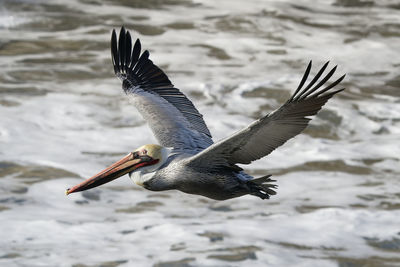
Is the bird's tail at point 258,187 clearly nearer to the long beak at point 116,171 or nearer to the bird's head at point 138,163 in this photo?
the bird's head at point 138,163

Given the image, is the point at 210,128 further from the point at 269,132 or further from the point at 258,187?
the point at 269,132

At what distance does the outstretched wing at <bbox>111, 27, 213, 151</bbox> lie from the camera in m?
9.51

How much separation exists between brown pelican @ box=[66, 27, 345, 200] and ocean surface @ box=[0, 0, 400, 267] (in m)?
9.93

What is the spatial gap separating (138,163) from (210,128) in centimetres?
1793

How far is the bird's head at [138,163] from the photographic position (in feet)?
28.0

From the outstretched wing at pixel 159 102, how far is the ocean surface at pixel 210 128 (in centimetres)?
939

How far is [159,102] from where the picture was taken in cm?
Answer: 1022

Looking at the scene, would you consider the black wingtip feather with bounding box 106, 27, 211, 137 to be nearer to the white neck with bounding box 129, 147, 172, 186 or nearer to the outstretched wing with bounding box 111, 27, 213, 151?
the outstretched wing with bounding box 111, 27, 213, 151

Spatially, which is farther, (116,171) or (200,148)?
(200,148)

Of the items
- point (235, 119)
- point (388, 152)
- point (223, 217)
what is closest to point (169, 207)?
point (223, 217)

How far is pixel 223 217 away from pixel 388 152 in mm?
6340

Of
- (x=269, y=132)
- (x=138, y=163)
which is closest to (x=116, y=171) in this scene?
(x=138, y=163)

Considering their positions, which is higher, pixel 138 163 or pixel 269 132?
pixel 269 132

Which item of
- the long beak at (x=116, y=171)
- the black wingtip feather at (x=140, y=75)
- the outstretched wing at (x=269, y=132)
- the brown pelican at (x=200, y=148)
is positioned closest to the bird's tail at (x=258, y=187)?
the brown pelican at (x=200, y=148)
